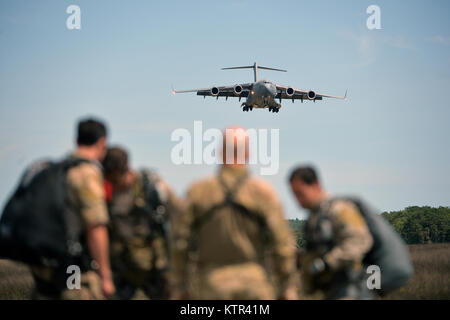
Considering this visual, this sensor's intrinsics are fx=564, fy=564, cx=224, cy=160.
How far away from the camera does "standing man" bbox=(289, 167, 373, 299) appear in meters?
4.79

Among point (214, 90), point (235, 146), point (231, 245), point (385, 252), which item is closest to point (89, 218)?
point (231, 245)

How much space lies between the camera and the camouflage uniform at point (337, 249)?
15.7 ft

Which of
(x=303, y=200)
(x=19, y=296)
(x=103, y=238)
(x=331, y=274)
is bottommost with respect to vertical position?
(x=19, y=296)

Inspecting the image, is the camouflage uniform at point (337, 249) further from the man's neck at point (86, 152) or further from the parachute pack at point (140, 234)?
the man's neck at point (86, 152)

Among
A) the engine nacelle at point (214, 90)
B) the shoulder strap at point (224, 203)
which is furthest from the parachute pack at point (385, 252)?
the engine nacelle at point (214, 90)

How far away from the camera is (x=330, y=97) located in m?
48.7

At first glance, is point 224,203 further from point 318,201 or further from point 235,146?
point 318,201

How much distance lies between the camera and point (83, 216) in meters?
4.70

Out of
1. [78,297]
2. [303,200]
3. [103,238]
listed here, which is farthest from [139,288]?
[303,200]

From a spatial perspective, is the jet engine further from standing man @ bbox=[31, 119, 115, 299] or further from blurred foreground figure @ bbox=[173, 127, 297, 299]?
blurred foreground figure @ bbox=[173, 127, 297, 299]

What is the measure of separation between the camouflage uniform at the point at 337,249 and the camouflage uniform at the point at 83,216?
181 cm

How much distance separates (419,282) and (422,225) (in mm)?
87401
